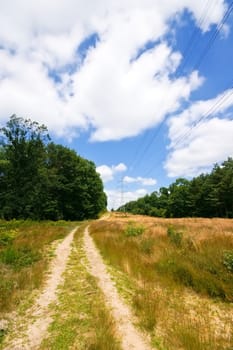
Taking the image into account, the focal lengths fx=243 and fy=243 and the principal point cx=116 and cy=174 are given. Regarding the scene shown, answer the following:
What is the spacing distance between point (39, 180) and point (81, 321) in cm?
3655

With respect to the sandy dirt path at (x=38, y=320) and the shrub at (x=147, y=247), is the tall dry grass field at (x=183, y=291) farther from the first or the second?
the sandy dirt path at (x=38, y=320)

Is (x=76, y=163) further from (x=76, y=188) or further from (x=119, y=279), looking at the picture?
(x=119, y=279)

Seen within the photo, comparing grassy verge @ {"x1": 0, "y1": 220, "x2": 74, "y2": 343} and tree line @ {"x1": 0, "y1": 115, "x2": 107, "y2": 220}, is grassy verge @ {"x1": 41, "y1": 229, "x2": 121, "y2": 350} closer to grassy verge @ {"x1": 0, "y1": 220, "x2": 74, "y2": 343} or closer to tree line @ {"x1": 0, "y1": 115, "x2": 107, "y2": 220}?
grassy verge @ {"x1": 0, "y1": 220, "x2": 74, "y2": 343}

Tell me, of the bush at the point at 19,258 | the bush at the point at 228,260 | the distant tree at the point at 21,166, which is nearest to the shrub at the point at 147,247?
the bush at the point at 228,260

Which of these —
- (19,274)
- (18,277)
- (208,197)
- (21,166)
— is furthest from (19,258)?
(208,197)

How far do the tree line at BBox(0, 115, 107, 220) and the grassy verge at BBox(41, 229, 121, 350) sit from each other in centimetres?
3305

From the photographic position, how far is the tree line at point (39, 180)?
121 feet

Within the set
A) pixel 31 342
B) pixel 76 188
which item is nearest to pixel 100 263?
pixel 31 342

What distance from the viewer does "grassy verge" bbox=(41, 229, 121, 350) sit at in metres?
3.92

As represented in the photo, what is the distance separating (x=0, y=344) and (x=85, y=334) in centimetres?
140

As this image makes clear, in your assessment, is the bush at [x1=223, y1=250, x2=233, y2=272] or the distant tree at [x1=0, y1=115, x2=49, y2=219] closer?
the bush at [x1=223, y1=250, x2=233, y2=272]

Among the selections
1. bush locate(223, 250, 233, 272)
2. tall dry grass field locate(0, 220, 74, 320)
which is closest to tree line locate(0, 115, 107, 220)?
tall dry grass field locate(0, 220, 74, 320)

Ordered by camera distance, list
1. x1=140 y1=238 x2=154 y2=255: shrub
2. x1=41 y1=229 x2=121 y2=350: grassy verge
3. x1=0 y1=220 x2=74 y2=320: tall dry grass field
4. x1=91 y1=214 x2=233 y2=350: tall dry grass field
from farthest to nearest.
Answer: x1=140 y1=238 x2=154 y2=255: shrub → x1=0 y1=220 x2=74 y2=320: tall dry grass field → x1=91 y1=214 x2=233 y2=350: tall dry grass field → x1=41 y1=229 x2=121 y2=350: grassy verge

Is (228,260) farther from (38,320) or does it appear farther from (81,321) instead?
(38,320)
